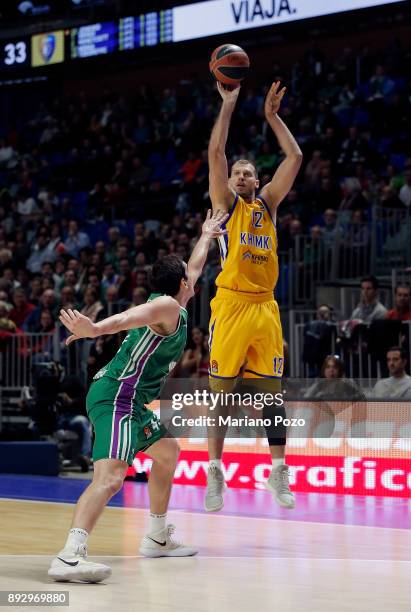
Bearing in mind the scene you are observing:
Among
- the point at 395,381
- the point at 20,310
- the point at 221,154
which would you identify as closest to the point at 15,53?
the point at 20,310

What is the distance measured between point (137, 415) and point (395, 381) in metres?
5.12

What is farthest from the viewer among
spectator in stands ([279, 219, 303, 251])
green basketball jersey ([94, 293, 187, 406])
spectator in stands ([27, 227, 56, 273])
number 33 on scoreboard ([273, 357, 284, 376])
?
spectator in stands ([27, 227, 56, 273])

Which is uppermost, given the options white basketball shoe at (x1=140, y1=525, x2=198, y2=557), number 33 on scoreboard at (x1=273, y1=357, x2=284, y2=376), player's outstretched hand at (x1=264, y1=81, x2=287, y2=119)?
player's outstretched hand at (x1=264, y1=81, x2=287, y2=119)

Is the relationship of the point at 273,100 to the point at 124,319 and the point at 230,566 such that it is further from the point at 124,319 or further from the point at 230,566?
the point at 230,566

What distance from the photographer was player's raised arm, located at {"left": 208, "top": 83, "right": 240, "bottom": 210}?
740 cm

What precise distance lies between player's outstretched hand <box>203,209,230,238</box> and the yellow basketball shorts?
61cm

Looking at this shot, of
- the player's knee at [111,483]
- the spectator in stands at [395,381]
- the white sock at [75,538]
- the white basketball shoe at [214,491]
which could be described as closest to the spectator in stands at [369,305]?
the spectator in stands at [395,381]

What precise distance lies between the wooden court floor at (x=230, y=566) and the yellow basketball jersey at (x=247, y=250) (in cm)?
182

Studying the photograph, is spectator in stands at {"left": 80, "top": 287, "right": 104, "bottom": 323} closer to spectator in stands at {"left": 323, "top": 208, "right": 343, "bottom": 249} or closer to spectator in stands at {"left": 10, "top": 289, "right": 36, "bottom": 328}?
spectator in stands at {"left": 10, "top": 289, "right": 36, "bottom": 328}

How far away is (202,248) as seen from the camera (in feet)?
22.3

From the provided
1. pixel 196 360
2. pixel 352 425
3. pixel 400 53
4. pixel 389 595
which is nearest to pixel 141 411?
pixel 389 595

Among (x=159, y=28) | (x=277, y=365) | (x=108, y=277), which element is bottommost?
(x=277, y=365)

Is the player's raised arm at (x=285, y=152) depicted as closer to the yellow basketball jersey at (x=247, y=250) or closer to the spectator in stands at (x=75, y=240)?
the yellow basketball jersey at (x=247, y=250)

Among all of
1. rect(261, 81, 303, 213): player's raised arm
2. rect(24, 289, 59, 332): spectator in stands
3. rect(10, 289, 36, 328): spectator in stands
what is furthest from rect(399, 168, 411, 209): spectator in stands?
rect(261, 81, 303, 213): player's raised arm
